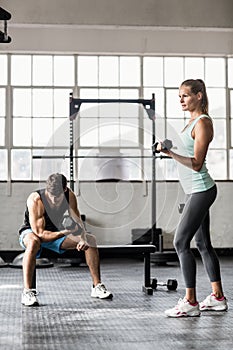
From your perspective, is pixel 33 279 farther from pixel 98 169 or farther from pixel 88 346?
pixel 98 169

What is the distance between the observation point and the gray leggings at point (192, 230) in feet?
12.0

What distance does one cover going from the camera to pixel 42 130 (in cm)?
884

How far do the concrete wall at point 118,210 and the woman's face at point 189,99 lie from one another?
16.5 feet

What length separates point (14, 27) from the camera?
8.71 meters

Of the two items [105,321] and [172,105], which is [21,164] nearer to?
[172,105]

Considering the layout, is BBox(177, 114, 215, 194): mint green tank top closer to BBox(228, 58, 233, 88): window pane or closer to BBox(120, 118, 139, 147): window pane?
BBox(120, 118, 139, 147): window pane

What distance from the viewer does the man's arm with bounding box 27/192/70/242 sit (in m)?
4.45

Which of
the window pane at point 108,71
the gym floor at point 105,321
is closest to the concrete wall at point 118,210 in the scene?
the window pane at point 108,71

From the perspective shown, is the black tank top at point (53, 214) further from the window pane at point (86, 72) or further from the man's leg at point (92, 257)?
the window pane at point (86, 72)

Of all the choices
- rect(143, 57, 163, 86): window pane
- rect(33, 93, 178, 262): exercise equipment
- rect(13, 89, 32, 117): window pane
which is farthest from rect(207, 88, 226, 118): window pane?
rect(13, 89, 32, 117): window pane

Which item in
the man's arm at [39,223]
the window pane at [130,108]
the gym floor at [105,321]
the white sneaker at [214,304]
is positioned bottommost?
the gym floor at [105,321]

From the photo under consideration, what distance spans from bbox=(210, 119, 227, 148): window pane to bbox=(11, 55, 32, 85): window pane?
265 centimetres

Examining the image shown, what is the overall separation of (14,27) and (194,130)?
5607mm

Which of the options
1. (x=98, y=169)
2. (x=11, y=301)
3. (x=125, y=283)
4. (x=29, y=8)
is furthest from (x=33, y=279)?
(x=29, y=8)
